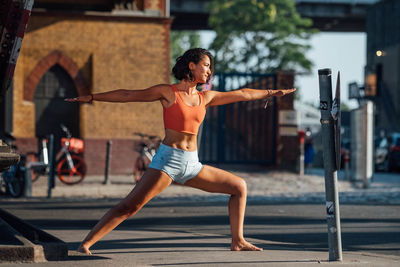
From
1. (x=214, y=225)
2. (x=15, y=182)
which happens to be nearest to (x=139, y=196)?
(x=214, y=225)

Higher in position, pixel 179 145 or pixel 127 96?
pixel 127 96

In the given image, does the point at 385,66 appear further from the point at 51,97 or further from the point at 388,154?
the point at 51,97

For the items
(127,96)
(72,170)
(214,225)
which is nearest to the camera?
(127,96)

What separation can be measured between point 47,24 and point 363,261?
673 inches

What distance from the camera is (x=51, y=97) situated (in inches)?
896

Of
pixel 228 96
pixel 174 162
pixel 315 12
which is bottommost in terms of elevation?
pixel 174 162

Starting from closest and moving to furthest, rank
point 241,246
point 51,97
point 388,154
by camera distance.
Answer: point 241,246, point 51,97, point 388,154

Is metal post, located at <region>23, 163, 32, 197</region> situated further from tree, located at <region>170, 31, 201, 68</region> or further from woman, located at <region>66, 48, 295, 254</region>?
tree, located at <region>170, 31, 201, 68</region>

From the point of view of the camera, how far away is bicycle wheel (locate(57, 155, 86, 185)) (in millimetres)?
17984

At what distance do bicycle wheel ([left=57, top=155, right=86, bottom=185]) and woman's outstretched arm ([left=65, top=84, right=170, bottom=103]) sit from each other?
11.8 meters

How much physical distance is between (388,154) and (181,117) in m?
25.9

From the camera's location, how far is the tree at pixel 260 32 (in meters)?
51.3

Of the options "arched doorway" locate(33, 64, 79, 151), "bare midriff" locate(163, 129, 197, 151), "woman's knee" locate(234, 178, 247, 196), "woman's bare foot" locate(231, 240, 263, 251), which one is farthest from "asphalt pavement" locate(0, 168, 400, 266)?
"arched doorway" locate(33, 64, 79, 151)

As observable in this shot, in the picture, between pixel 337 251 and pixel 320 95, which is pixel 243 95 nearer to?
pixel 320 95
